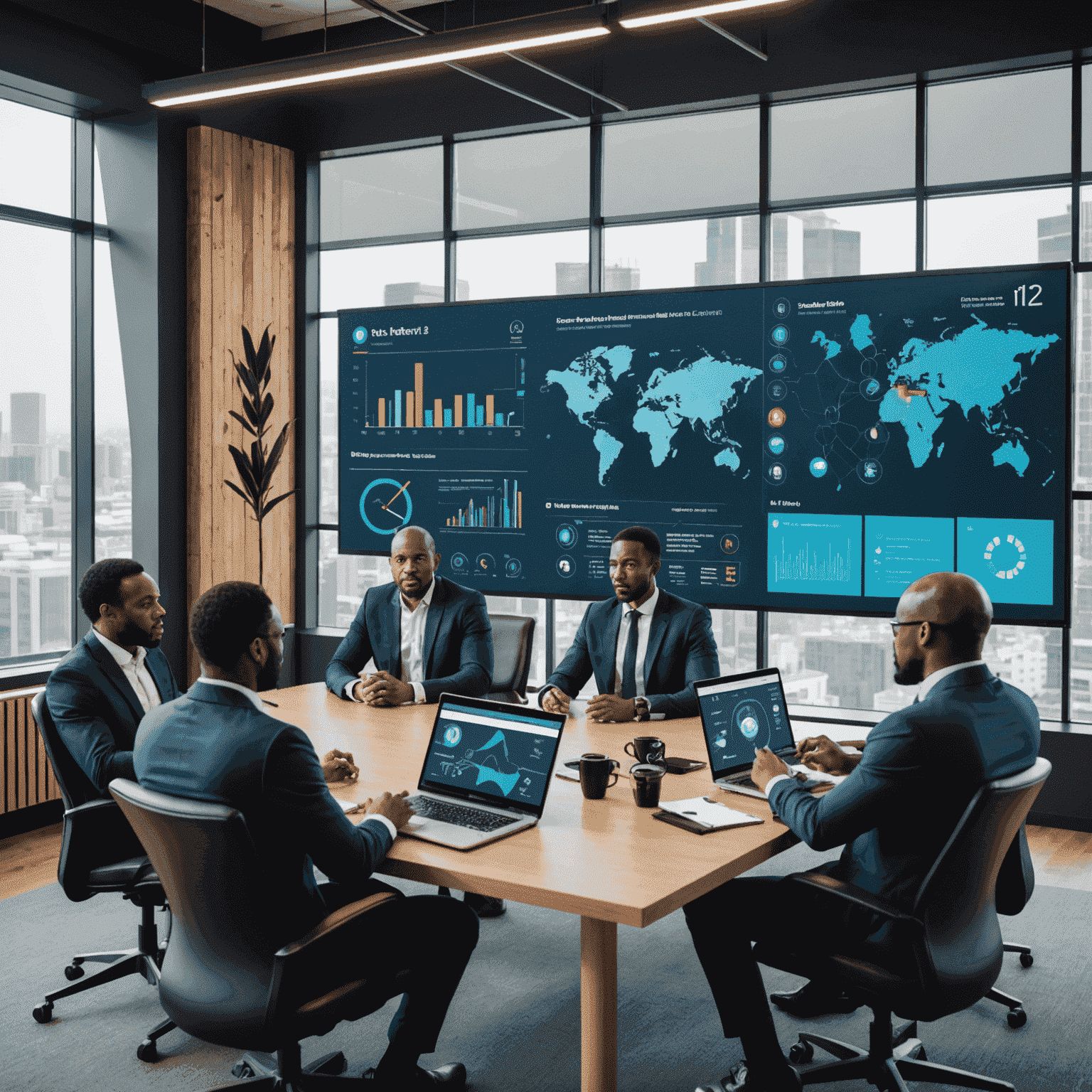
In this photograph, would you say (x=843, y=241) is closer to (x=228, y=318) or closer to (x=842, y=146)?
(x=842, y=146)

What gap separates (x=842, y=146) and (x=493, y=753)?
4.23m

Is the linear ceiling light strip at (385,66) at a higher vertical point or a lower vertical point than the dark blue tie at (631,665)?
higher

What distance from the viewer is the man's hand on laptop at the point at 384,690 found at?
13.7 feet

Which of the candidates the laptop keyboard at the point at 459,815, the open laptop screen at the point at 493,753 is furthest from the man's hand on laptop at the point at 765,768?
the laptop keyboard at the point at 459,815

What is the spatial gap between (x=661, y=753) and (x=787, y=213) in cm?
372

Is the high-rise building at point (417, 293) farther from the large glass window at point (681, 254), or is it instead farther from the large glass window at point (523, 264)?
the large glass window at point (681, 254)

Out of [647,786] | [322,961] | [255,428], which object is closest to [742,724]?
[647,786]

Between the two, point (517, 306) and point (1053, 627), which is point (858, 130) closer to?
point (517, 306)

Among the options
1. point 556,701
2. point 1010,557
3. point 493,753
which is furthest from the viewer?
point 1010,557

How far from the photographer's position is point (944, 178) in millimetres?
5688

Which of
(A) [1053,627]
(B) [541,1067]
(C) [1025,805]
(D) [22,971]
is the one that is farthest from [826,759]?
(D) [22,971]

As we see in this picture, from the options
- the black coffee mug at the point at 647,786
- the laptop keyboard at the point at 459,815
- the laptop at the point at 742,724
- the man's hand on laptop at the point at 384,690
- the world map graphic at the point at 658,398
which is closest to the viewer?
the laptop keyboard at the point at 459,815

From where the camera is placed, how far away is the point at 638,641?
4453 millimetres

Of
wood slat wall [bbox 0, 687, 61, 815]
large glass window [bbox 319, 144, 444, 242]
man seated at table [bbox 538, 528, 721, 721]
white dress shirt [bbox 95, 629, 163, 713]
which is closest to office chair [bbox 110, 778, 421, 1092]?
white dress shirt [bbox 95, 629, 163, 713]
